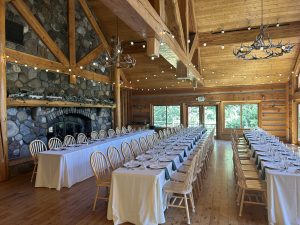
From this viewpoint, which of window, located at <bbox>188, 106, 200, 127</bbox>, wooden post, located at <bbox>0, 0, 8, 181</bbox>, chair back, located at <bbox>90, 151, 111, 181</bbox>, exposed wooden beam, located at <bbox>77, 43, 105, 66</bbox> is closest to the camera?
chair back, located at <bbox>90, 151, 111, 181</bbox>

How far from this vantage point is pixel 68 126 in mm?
9055

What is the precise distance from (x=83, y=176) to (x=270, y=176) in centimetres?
424

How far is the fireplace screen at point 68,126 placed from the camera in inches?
324

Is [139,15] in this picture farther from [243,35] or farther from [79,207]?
[243,35]

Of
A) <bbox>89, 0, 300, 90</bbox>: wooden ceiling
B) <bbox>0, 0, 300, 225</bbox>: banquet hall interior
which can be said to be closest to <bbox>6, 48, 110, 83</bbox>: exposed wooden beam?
<bbox>0, 0, 300, 225</bbox>: banquet hall interior

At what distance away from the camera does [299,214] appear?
3.48 m

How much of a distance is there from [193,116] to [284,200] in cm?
1157

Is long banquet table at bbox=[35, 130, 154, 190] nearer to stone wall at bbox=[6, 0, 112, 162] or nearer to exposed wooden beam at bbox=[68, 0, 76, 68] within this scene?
stone wall at bbox=[6, 0, 112, 162]

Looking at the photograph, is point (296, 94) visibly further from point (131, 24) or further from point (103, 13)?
point (131, 24)

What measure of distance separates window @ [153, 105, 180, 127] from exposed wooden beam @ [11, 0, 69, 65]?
7977 mm

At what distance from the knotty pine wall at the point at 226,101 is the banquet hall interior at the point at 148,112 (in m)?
0.06

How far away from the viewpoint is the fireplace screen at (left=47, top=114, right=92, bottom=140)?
8242 millimetres

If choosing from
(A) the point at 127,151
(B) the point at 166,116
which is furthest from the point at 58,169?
(B) the point at 166,116

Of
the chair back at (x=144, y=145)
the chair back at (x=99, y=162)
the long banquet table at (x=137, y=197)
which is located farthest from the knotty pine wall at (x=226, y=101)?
the long banquet table at (x=137, y=197)
